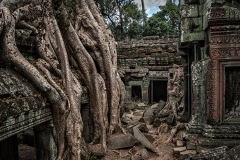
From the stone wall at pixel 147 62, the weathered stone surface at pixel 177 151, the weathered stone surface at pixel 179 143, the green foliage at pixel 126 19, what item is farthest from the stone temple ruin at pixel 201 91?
the green foliage at pixel 126 19

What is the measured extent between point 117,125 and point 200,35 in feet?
9.78

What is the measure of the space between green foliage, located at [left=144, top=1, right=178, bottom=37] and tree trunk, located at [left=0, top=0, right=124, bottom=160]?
453 inches

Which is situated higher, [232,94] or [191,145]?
[232,94]

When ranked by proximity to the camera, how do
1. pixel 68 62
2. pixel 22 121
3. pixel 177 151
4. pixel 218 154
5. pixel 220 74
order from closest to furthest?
1. pixel 22 121
2. pixel 218 154
3. pixel 220 74
4. pixel 68 62
5. pixel 177 151

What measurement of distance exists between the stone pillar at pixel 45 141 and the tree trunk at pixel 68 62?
0.10 m

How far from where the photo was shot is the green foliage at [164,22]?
17.4 m

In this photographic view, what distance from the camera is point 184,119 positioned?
6586 mm

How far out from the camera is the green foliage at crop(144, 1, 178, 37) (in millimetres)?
17422

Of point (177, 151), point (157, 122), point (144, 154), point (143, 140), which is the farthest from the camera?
Result: point (157, 122)

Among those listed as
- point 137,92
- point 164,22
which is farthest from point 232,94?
point 164,22

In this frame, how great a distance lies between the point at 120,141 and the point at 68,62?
88.7 inches

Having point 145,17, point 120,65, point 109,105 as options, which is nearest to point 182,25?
point 109,105

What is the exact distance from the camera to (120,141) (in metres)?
5.38

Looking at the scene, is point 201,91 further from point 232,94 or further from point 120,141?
point 120,141
